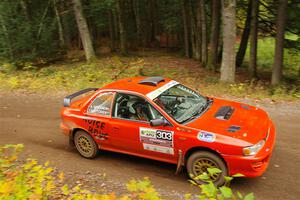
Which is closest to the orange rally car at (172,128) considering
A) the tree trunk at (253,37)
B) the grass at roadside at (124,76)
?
the grass at roadside at (124,76)

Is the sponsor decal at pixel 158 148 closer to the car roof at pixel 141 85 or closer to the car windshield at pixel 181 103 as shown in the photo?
the car windshield at pixel 181 103

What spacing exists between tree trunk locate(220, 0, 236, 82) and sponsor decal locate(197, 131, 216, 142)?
288 inches

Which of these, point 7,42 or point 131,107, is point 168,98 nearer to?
point 131,107

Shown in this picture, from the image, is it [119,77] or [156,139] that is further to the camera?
[119,77]

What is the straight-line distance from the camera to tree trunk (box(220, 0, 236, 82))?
11422mm

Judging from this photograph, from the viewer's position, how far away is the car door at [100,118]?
21.5ft

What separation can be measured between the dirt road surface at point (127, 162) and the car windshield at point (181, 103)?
1238mm

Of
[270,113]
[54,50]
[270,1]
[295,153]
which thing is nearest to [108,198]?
[295,153]

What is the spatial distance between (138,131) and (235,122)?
192 centimetres

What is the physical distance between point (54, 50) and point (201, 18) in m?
9.72

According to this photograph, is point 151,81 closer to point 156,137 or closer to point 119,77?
point 156,137

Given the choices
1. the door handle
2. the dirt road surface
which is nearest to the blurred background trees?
the dirt road surface

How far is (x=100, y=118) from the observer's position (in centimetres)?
661

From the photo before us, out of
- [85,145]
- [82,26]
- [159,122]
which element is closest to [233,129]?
[159,122]
